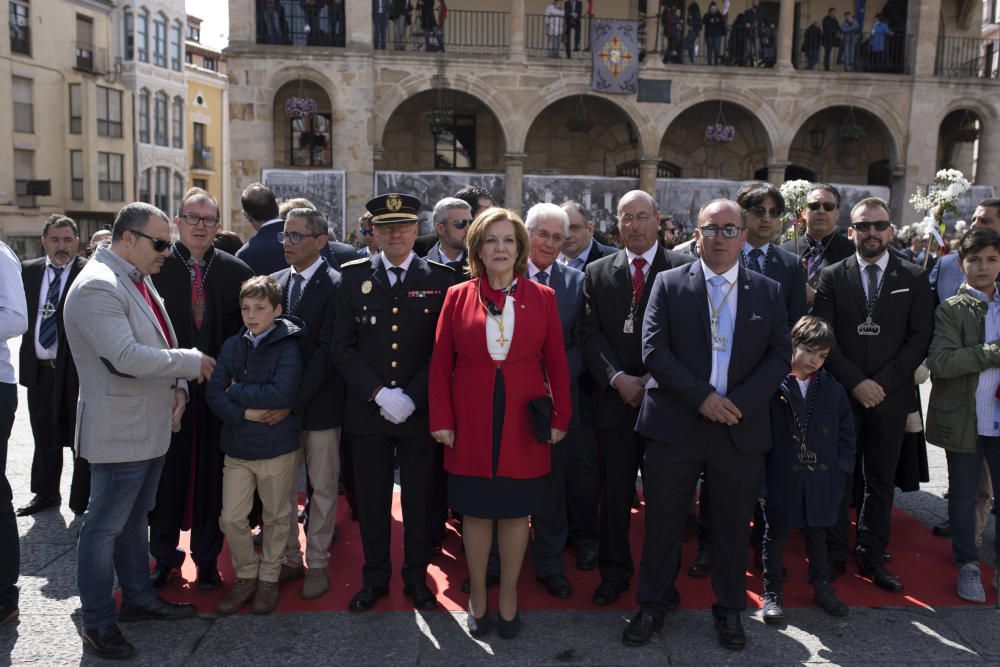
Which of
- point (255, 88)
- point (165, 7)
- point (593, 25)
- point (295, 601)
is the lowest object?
point (295, 601)

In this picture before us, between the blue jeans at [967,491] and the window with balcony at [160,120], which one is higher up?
the window with balcony at [160,120]

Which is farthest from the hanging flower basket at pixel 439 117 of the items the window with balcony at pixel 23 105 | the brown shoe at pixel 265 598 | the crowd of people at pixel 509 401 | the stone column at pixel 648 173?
the window with balcony at pixel 23 105

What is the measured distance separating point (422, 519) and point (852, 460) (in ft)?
7.80

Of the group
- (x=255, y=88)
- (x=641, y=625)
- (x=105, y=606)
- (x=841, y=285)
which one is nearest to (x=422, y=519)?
(x=641, y=625)

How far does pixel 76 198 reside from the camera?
34438mm

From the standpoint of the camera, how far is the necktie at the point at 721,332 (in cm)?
381

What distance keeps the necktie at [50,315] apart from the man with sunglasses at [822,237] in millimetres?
5326

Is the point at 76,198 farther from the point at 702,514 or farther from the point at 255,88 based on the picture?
the point at 702,514

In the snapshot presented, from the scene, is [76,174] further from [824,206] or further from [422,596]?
[824,206]

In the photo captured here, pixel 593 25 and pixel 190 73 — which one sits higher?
pixel 190 73

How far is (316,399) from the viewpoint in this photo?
434 cm

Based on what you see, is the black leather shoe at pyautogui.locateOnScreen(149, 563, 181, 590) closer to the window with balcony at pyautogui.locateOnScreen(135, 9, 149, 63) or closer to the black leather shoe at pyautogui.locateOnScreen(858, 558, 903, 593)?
the black leather shoe at pyautogui.locateOnScreen(858, 558, 903, 593)

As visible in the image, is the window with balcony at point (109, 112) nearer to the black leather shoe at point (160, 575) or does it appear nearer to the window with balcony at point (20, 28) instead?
the window with balcony at point (20, 28)

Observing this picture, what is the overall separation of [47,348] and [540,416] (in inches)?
159
